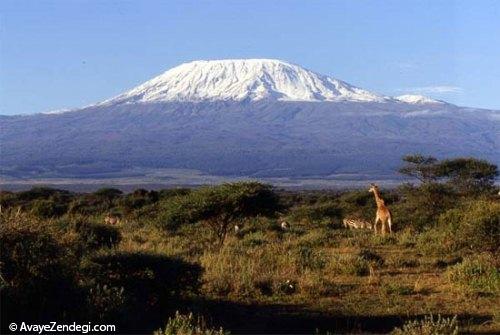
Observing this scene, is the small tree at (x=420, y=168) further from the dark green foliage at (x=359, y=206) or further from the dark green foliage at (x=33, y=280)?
the dark green foliage at (x=33, y=280)

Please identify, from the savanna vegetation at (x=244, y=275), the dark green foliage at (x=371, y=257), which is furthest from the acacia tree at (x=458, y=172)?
the dark green foliage at (x=371, y=257)

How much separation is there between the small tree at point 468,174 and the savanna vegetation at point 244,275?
1642 centimetres

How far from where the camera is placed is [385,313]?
10648 millimetres

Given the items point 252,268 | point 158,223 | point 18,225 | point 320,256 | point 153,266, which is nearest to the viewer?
point 18,225

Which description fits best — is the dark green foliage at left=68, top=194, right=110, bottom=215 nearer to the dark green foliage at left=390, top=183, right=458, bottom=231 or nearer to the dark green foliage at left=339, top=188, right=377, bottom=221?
the dark green foliage at left=339, top=188, right=377, bottom=221

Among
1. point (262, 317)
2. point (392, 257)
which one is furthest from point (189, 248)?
point (262, 317)

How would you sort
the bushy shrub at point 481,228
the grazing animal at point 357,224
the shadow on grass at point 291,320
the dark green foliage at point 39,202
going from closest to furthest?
1. the shadow on grass at point 291,320
2. the bushy shrub at point 481,228
3. the grazing animal at point 357,224
4. the dark green foliage at point 39,202

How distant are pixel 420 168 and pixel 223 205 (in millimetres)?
21046

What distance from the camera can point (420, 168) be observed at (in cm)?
3681

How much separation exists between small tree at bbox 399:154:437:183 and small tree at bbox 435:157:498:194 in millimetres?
286

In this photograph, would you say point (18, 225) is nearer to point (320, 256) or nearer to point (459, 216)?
point (320, 256)

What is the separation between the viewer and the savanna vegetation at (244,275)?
8.55 m

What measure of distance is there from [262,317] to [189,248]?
5.83 m

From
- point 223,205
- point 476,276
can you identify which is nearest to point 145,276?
point 476,276
